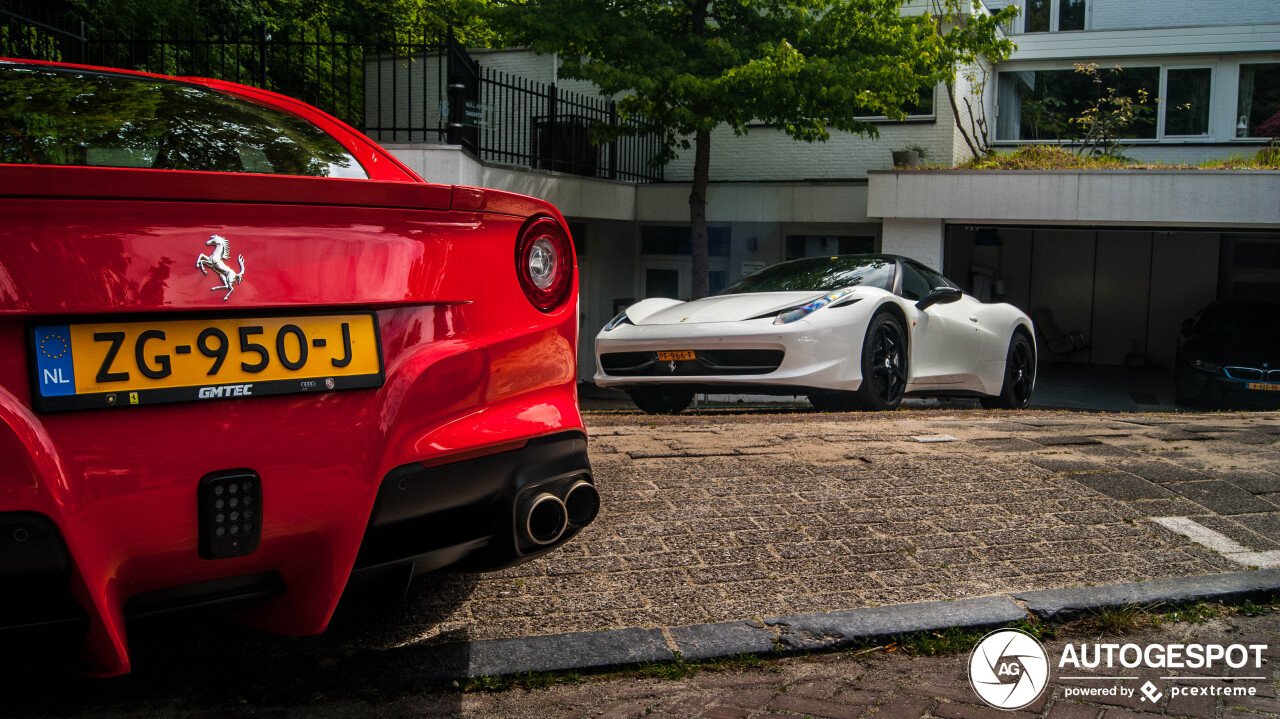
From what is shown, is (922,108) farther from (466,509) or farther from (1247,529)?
(466,509)

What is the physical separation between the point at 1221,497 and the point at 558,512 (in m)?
3.44

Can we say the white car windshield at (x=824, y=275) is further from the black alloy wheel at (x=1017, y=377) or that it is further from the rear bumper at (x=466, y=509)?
the rear bumper at (x=466, y=509)

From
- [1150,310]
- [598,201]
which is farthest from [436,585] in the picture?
[1150,310]

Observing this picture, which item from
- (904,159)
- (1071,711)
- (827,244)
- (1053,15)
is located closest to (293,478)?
(1071,711)

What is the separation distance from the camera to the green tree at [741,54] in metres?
14.3

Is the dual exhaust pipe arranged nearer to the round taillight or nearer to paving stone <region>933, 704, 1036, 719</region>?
the round taillight

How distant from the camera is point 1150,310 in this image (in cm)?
2231

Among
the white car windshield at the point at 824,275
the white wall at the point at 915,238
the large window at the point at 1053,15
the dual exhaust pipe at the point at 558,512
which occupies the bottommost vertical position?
the dual exhaust pipe at the point at 558,512

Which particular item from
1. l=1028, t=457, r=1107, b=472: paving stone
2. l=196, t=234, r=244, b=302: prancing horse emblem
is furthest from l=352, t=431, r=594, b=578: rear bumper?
l=1028, t=457, r=1107, b=472: paving stone

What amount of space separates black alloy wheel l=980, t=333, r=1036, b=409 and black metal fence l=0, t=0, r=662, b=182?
7154mm

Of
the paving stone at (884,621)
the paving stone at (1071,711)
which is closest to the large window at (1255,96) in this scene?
the paving stone at (884,621)

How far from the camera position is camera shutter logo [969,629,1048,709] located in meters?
2.64

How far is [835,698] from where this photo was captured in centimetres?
259

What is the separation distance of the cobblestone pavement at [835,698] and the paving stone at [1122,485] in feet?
5.35
